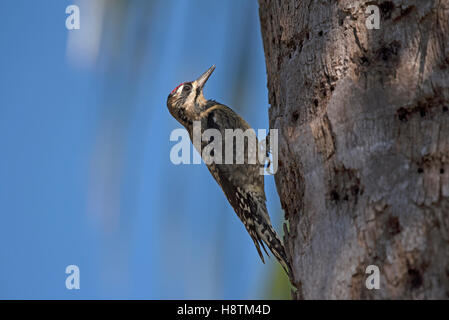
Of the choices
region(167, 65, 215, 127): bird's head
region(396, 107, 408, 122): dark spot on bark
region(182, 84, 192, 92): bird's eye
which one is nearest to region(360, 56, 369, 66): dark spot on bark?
region(396, 107, 408, 122): dark spot on bark

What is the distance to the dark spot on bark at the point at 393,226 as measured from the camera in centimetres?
176

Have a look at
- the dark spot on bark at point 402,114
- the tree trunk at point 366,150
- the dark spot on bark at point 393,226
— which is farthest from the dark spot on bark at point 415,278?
the dark spot on bark at point 402,114

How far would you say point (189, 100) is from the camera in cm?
494

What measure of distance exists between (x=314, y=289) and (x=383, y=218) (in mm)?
339

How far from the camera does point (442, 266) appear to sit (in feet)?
5.39

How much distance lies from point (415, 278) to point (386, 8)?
3.59 ft

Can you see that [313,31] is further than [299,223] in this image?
Yes

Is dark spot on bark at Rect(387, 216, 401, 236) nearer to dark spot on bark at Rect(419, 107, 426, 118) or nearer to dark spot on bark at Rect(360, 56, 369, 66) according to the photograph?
dark spot on bark at Rect(419, 107, 426, 118)

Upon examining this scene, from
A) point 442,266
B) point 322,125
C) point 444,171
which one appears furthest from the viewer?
point 322,125

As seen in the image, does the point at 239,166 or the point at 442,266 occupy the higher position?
the point at 239,166

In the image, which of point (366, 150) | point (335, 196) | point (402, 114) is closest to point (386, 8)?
point (402, 114)

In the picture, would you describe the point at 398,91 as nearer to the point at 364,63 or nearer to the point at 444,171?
the point at 364,63

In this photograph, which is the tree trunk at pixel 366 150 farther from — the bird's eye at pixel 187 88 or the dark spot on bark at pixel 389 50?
the bird's eye at pixel 187 88
